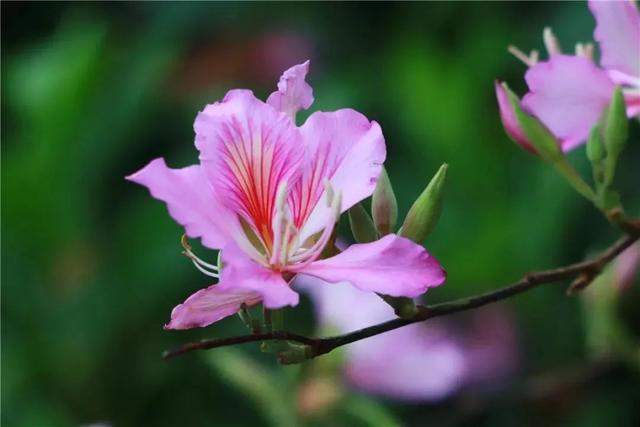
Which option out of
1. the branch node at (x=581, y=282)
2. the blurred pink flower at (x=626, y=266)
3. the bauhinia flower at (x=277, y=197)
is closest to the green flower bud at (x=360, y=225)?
the bauhinia flower at (x=277, y=197)

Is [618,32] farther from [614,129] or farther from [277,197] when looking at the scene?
[277,197]

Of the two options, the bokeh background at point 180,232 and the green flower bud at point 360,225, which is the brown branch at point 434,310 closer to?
the green flower bud at point 360,225

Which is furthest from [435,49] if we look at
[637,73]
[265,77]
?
[637,73]

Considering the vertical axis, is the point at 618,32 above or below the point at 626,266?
above

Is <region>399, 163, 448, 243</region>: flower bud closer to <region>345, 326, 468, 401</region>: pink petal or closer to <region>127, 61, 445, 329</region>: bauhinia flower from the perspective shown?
<region>127, 61, 445, 329</region>: bauhinia flower

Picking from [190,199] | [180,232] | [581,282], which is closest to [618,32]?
[581,282]

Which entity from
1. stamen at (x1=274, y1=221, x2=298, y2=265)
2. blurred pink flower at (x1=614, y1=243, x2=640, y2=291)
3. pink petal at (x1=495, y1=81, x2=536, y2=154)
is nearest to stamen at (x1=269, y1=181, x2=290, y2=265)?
stamen at (x1=274, y1=221, x2=298, y2=265)
